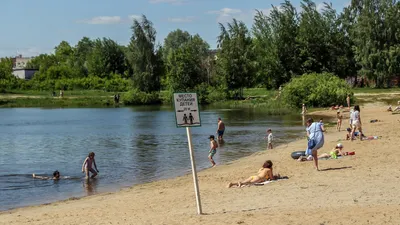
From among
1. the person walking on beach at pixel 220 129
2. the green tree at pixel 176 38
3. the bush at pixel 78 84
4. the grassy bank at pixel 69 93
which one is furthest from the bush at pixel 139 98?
the green tree at pixel 176 38

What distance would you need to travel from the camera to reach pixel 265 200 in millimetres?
14625

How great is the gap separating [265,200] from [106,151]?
72.7ft

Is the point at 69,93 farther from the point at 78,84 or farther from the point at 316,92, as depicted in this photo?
the point at 316,92

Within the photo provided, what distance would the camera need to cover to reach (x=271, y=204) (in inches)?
551

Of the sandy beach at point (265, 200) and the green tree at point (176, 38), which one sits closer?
the sandy beach at point (265, 200)

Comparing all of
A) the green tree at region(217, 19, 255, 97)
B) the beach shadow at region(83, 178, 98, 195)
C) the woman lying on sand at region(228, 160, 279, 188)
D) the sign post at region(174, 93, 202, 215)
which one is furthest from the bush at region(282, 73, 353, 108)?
the sign post at region(174, 93, 202, 215)

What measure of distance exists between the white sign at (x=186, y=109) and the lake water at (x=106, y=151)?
368 inches

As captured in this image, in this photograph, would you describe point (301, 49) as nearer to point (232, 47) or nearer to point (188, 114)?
point (232, 47)

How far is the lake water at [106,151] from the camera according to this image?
23422 mm

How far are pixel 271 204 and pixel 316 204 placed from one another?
3.53ft

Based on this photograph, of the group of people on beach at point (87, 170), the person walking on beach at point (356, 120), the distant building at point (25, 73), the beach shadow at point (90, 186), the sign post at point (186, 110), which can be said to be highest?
the distant building at point (25, 73)

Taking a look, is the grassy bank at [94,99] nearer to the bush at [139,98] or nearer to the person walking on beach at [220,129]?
the bush at [139,98]

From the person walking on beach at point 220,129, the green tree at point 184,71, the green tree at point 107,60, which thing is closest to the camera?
the person walking on beach at point 220,129

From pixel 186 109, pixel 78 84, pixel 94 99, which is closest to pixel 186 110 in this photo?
pixel 186 109
